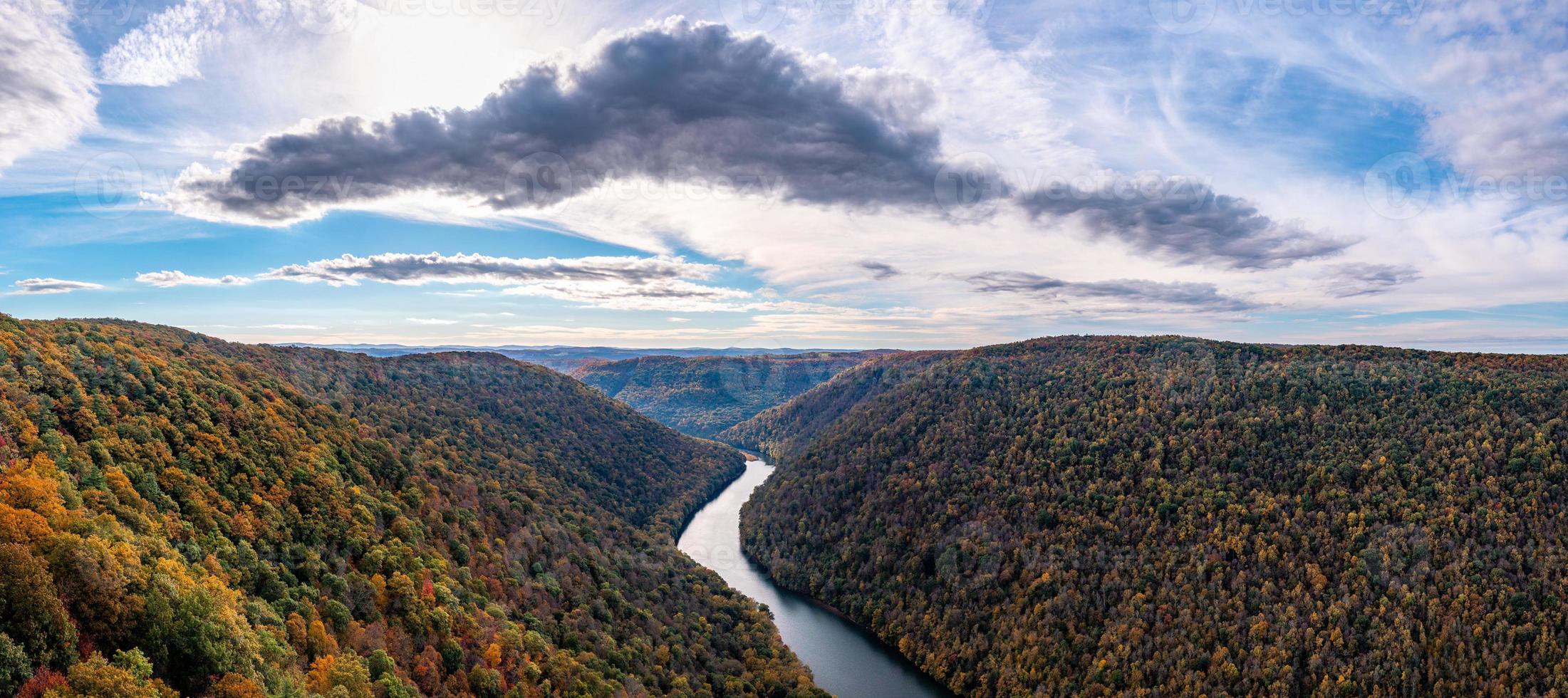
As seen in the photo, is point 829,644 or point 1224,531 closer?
point 1224,531

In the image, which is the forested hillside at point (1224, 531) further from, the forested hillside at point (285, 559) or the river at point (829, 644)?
the forested hillside at point (285, 559)

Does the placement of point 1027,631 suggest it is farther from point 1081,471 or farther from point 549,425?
point 549,425

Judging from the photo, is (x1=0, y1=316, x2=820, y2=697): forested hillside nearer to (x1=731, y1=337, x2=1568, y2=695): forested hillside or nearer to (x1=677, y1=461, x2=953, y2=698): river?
(x1=677, y1=461, x2=953, y2=698): river

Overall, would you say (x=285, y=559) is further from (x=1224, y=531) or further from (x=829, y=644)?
(x=1224, y=531)

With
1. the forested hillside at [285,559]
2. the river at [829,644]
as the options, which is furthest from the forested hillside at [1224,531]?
the forested hillside at [285,559]

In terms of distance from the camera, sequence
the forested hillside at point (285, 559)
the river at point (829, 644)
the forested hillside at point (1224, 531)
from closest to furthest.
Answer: the forested hillside at point (285, 559), the forested hillside at point (1224, 531), the river at point (829, 644)

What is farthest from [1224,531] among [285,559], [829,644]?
[285,559]

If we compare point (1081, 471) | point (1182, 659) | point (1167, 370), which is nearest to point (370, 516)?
point (1182, 659)
